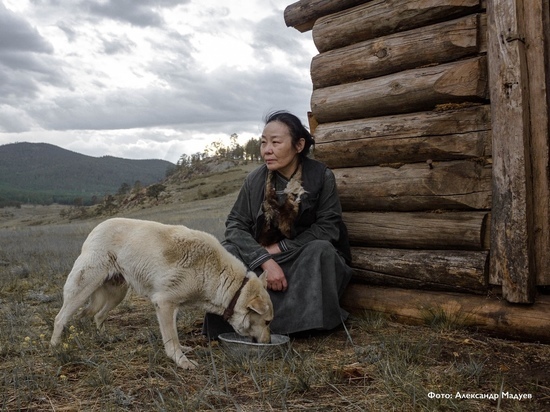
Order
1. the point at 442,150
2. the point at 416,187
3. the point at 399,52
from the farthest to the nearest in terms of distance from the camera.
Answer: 1. the point at 399,52
2. the point at 416,187
3. the point at 442,150

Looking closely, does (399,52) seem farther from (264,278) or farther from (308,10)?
(264,278)

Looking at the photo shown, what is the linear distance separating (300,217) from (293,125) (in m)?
0.98

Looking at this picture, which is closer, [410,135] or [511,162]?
[511,162]

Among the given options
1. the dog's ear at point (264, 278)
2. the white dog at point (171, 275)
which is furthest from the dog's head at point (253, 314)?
the dog's ear at point (264, 278)

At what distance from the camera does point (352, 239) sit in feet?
19.7

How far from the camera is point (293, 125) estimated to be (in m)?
5.34

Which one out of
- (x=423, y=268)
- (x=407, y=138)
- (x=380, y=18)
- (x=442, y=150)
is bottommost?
(x=423, y=268)

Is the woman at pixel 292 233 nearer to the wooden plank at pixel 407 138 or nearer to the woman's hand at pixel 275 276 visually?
the woman's hand at pixel 275 276

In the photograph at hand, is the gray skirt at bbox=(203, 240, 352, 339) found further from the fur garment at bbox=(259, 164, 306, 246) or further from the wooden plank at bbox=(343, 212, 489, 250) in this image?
the wooden plank at bbox=(343, 212, 489, 250)

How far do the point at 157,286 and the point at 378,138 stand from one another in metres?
2.94

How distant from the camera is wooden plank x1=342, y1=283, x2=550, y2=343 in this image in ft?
14.4

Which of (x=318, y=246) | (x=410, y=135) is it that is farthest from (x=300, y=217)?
(x=410, y=135)

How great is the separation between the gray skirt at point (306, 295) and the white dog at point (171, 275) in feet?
1.33

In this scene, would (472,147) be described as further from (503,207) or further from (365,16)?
(365,16)
